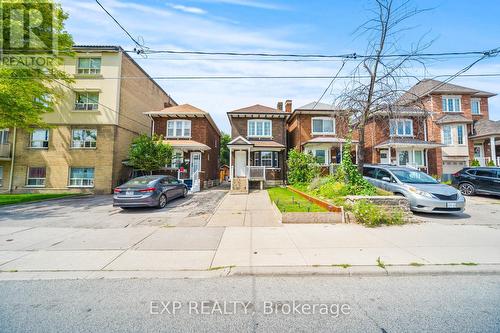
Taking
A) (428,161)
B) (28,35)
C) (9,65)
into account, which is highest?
(28,35)

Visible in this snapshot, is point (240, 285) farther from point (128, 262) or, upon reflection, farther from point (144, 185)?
point (144, 185)

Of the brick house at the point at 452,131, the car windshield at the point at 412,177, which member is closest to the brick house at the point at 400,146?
the brick house at the point at 452,131

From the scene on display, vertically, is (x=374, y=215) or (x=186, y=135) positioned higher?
(x=186, y=135)

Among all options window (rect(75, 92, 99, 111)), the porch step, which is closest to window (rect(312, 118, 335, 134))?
the porch step

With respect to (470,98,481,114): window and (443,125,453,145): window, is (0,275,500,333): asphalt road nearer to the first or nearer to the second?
(443,125,453,145): window

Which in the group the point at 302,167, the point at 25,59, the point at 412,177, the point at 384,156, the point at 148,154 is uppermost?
the point at 25,59

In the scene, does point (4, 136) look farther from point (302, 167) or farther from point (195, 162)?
point (302, 167)

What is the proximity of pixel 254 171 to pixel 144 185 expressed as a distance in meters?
9.94

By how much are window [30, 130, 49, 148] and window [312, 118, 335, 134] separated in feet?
77.1

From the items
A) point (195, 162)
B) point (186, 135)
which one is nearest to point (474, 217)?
point (195, 162)

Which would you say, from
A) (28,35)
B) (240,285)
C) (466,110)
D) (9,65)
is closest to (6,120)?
(9,65)

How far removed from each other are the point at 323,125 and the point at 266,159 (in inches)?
263

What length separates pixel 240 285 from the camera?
3.42 metres

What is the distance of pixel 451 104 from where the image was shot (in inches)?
864
